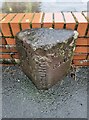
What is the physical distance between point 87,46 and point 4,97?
1.20 metres

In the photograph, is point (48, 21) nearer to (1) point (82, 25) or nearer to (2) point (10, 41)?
(1) point (82, 25)

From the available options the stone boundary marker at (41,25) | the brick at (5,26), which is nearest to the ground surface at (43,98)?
the stone boundary marker at (41,25)

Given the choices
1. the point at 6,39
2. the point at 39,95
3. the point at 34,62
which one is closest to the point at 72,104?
the point at 39,95

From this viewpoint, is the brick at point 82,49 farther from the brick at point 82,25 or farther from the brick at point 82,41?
the brick at point 82,25

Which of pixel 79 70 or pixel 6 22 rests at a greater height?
pixel 6 22

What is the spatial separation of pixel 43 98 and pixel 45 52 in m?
0.56

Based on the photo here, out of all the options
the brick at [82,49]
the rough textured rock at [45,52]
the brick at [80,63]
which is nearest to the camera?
the rough textured rock at [45,52]

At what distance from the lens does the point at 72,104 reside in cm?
236

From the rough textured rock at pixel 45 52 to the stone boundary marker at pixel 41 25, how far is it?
16 centimetres

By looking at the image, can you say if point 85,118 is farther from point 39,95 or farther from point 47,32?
point 47,32

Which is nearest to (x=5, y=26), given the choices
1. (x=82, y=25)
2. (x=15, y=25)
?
(x=15, y=25)

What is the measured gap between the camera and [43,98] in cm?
244

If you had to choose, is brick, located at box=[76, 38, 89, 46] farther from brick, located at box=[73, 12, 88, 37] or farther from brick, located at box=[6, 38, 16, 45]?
brick, located at box=[6, 38, 16, 45]

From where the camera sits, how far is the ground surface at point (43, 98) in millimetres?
2242
